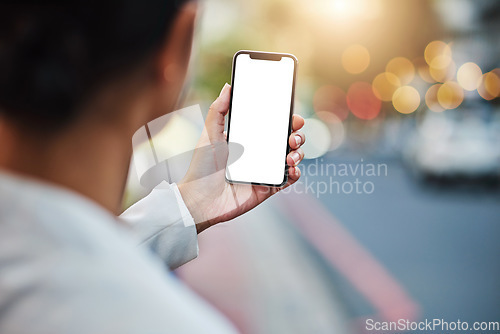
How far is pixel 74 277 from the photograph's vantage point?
1.58ft

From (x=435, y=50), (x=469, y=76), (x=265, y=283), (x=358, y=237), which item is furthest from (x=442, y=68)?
(x=265, y=283)

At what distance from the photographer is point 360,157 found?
63.3ft

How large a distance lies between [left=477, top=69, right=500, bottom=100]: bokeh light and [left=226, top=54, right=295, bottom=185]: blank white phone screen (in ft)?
62.4

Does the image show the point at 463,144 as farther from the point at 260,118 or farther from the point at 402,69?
the point at 402,69

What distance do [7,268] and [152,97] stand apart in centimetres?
26

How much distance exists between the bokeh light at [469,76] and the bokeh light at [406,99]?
9.38ft

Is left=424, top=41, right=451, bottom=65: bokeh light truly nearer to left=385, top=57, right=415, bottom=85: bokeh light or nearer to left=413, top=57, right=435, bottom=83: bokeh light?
left=413, top=57, right=435, bottom=83: bokeh light

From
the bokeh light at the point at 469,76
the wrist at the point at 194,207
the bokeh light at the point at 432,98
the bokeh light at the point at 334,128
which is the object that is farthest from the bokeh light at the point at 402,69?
the wrist at the point at 194,207

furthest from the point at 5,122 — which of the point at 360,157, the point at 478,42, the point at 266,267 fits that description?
the point at 478,42

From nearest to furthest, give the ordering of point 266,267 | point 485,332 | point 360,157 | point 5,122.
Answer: point 5,122
point 485,332
point 266,267
point 360,157

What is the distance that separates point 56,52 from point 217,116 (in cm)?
92

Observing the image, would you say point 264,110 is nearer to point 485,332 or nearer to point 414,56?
point 485,332

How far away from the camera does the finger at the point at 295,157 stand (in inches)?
59.1

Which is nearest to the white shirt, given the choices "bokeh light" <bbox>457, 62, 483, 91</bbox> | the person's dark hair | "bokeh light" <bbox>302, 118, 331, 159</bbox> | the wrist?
the person's dark hair
